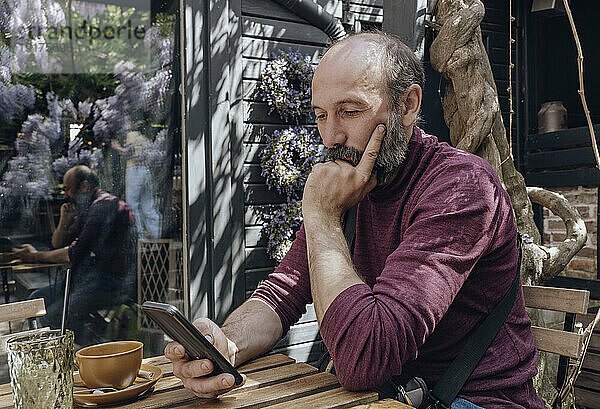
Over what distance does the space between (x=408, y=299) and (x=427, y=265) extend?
0.29ft

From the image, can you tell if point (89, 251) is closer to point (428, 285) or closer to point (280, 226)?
point (280, 226)

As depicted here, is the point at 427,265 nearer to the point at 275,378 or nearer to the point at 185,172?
the point at 275,378

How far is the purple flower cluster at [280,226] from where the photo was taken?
11.5ft

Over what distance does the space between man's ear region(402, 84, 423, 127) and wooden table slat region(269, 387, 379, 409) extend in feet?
2.31

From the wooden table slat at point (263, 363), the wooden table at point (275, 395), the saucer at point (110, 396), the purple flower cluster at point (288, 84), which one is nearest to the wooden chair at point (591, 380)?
the purple flower cluster at point (288, 84)

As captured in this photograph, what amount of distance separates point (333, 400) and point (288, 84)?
8.80ft

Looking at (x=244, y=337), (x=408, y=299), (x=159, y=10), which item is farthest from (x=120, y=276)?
(x=408, y=299)

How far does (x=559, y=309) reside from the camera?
67.7 inches

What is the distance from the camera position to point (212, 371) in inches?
46.7

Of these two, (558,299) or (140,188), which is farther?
(140,188)

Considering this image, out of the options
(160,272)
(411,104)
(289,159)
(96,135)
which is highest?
(411,104)

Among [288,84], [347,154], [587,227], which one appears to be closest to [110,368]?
[347,154]

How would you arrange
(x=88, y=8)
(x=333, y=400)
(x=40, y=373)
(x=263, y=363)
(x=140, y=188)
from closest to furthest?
(x=40, y=373)
(x=333, y=400)
(x=263, y=363)
(x=88, y=8)
(x=140, y=188)

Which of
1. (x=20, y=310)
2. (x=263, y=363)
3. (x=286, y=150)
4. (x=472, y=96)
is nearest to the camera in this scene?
(x=263, y=363)
